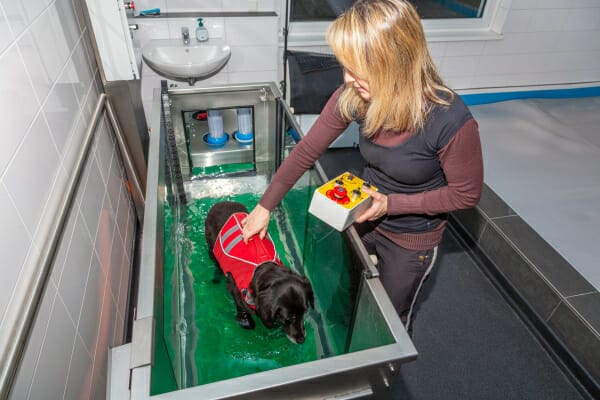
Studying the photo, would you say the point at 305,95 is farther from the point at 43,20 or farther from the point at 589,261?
the point at 589,261

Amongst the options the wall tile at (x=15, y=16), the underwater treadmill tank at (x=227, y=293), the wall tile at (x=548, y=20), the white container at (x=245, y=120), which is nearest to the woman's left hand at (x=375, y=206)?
the underwater treadmill tank at (x=227, y=293)

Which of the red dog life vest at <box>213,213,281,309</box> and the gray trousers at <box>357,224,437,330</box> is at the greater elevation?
the gray trousers at <box>357,224,437,330</box>

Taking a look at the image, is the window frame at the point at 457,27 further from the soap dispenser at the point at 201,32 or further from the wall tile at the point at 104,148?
the wall tile at the point at 104,148

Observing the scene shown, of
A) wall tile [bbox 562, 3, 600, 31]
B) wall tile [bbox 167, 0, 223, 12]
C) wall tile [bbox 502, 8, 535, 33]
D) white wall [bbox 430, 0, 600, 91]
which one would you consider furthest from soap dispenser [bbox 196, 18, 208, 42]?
wall tile [bbox 562, 3, 600, 31]

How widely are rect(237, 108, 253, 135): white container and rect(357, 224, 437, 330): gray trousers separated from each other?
1240 millimetres

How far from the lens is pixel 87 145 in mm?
1581

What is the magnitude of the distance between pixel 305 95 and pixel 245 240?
5.14ft

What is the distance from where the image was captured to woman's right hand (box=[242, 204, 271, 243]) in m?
1.41

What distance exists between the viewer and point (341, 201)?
114cm

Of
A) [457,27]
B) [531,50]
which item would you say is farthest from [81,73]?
[531,50]

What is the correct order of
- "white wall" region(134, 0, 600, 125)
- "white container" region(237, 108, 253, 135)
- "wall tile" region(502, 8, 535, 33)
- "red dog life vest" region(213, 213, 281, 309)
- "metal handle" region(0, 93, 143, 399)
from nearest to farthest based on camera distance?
"metal handle" region(0, 93, 143, 399) → "red dog life vest" region(213, 213, 281, 309) → "white container" region(237, 108, 253, 135) → "white wall" region(134, 0, 600, 125) → "wall tile" region(502, 8, 535, 33)

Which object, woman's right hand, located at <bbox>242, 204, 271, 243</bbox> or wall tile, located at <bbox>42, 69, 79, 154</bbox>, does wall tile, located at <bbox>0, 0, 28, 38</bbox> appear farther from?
woman's right hand, located at <bbox>242, 204, 271, 243</bbox>

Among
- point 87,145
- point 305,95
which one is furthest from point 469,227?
point 87,145

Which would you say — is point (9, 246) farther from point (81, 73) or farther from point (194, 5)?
point (194, 5)
